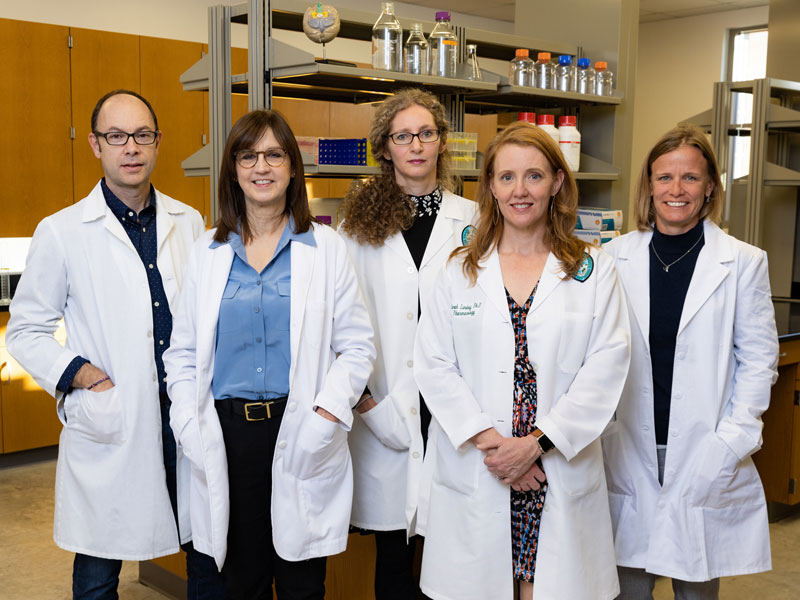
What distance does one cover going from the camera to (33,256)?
2213 mm

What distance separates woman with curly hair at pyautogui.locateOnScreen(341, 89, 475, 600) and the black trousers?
0.30 meters

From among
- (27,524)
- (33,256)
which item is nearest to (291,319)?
(33,256)

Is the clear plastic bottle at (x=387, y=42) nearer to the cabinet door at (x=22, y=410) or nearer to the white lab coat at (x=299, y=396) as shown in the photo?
the white lab coat at (x=299, y=396)

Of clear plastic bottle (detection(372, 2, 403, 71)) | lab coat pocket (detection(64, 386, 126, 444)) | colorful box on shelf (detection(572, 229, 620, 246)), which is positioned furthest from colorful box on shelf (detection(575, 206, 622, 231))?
lab coat pocket (detection(64, 386, 126, 444))

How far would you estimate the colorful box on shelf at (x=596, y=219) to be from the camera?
3.93 metres

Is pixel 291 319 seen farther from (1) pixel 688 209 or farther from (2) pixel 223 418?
(1) pixel 688 209

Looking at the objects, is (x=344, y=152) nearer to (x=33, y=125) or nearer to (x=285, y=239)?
(x=285, y=239)

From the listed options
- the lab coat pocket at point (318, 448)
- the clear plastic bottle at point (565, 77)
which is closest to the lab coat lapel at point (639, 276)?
the lab coat pocket at point (318, 448)

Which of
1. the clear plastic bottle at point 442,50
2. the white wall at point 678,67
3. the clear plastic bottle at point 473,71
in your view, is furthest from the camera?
the white wall at point 678,67

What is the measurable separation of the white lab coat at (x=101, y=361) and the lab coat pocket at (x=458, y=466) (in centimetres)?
78

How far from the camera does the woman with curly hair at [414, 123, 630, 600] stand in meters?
1.94

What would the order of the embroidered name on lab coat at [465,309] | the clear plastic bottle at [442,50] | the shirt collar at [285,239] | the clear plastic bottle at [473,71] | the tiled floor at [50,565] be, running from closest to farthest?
the embroidered name on lab coat at [465,309] → the shirt collar at [285,239] → the tiled floor at [50,565] → the clear plastic bottle at [442,50] → the clear plastic bottle at [473,71]

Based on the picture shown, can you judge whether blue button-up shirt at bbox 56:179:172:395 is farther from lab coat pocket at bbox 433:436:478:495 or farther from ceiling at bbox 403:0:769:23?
ceiling at bbox 403:0:769:23

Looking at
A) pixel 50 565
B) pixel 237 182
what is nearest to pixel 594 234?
pixel 237 182
